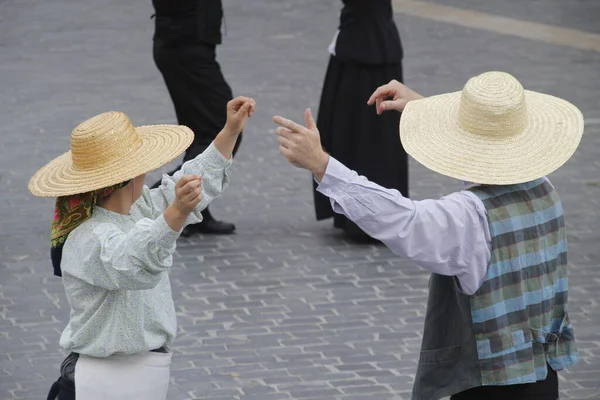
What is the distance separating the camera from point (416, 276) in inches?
287

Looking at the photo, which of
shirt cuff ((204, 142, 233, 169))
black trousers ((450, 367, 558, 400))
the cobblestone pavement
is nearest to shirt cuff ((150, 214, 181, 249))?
shirt cuff ((204, 142, 233, 169))

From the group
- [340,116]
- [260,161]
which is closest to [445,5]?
[260,161]

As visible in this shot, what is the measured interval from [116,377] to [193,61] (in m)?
4.03

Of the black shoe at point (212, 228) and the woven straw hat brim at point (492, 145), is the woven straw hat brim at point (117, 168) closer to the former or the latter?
the woven straw hat brim at point (492, 145)

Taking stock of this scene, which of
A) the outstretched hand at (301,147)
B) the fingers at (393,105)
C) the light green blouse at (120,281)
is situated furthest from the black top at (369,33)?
the outstretched hand at (301,147)

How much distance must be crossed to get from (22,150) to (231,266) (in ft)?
9.70

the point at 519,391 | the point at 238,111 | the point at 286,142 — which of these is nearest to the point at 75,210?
the point at 238,111

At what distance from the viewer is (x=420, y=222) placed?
351cm

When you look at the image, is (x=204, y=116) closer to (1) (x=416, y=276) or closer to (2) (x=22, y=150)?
(1) (x=416, y=276)

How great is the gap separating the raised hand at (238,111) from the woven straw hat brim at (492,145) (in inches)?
22.0

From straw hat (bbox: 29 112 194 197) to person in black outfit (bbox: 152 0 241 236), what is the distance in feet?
→ 12.0

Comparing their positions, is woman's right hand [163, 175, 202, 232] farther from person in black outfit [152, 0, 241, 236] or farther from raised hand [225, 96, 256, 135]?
person in black outfit [152, 0, 241, 236]

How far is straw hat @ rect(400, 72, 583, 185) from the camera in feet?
11.9

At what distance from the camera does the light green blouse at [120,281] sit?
3.64 metres
